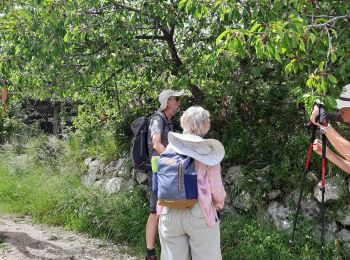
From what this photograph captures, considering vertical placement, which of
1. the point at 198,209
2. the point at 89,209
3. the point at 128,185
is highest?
the point at 198,209

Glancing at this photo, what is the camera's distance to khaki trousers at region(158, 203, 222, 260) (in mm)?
3822

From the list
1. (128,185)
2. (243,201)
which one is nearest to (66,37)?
(128,185)

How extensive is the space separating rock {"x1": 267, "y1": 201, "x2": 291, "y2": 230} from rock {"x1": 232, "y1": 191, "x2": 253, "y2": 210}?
0.24 meters

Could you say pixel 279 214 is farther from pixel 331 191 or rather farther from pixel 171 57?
pixel 171 57

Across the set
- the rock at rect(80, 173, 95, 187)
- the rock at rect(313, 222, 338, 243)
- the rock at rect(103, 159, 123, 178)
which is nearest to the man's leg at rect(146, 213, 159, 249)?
the rock at rect(313, 222, 338, 243)

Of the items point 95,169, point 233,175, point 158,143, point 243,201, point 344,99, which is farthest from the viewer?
point 95,169

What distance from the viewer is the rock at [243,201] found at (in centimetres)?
588

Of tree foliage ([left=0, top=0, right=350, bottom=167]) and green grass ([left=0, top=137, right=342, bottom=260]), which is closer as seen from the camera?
tree foliage ([left=0, top=0, right=350, bottom=167])

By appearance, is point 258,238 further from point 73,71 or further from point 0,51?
point 0,51

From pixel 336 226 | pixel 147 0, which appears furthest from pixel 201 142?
pixel 147 0

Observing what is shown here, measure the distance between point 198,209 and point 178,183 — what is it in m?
0.26

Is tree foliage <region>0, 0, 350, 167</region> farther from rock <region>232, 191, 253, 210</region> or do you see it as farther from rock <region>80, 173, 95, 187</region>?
rock <region>80, 173, 95, 187</region>

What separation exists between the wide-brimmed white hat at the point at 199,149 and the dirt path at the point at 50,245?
8.34 ft

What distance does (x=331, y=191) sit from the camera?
541cm
